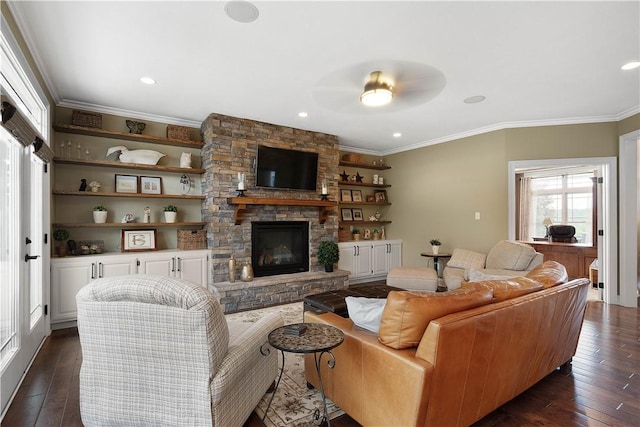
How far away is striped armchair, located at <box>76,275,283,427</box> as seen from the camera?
5.08ft

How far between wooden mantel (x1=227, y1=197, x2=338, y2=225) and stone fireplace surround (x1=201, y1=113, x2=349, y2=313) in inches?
3.2

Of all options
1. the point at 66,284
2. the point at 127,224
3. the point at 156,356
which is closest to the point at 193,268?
the point at 127,224

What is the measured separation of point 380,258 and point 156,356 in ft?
16.3

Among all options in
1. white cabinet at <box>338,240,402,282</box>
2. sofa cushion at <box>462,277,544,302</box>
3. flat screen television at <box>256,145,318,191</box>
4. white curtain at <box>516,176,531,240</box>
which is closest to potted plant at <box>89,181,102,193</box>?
flat screen television at <box>256,145,318,191</box>

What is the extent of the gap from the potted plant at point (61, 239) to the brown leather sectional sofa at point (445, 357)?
10.6ft

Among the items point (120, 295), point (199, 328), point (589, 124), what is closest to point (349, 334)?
point (199, 328)

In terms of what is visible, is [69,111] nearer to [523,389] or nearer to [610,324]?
→ [523,389]

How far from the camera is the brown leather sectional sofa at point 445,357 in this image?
59.0 inches

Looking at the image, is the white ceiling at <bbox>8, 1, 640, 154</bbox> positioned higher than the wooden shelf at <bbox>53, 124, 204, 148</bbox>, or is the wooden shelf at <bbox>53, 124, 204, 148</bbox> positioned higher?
the white ceiling at <bbox>8, 1, 640, 154</bbox>

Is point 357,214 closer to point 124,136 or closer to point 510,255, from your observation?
point 510,255

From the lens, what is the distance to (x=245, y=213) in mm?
4648

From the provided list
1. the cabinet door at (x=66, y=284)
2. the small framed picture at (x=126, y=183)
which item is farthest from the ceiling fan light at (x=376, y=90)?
the cabinet door at (x=66, y=284)

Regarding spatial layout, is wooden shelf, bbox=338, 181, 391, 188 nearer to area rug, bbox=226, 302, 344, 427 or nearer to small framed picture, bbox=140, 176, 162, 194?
small framed picture, bbox=140, 176, 162, 194

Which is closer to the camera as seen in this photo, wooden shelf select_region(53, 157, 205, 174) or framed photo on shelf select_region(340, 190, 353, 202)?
wooden shelf select_region(53, 157, 205, 174)
